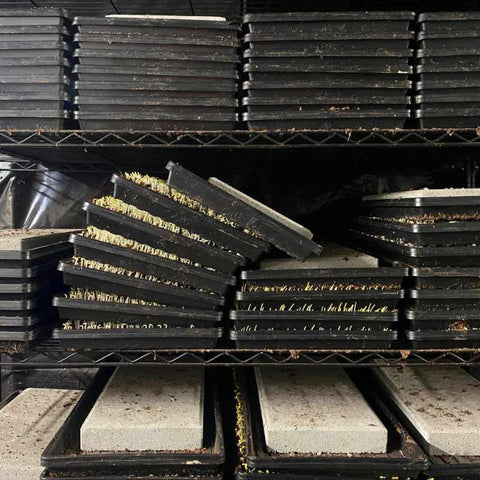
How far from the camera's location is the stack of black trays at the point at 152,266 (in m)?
1.09

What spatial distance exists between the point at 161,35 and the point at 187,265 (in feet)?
2.00

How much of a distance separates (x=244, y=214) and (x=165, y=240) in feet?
0.69

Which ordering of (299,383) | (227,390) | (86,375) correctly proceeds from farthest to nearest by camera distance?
(86,375), (227,390), (299,383)

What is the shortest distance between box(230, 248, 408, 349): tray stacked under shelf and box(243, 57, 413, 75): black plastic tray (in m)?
0.52

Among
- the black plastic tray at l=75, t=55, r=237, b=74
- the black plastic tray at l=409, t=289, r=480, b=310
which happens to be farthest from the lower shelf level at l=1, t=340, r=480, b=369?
the black plastic tray at l=75, t=55, r=237, b=74

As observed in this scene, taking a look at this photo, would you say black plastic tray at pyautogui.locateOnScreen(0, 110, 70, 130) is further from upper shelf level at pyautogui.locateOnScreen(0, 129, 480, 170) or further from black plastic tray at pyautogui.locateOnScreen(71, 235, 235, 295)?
black plastic tray at pyautogui.locateOnScreen(71, 235, 235, 295)

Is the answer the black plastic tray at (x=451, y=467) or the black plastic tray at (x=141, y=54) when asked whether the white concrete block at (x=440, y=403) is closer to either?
the black plastic tray at (x=451, y=467)

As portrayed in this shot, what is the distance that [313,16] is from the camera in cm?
114

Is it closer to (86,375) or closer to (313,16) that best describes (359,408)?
(313,16)

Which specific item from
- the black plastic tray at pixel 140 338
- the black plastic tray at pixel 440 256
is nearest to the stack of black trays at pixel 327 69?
the black plastic tray at pixel 440 256

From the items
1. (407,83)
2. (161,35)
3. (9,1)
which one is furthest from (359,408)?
(9,1)

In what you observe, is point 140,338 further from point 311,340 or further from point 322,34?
point 322,34

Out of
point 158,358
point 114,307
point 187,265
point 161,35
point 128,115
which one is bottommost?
point 158,358

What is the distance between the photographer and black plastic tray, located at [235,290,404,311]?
1103mm
